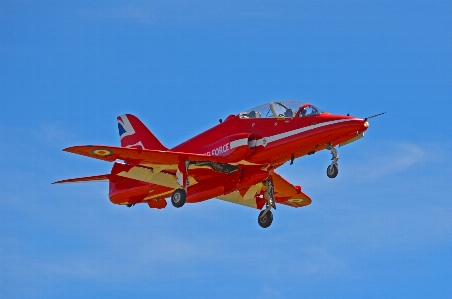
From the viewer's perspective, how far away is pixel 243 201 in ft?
219

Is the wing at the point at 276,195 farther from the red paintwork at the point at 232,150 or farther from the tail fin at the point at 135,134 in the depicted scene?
the tail fin at the point at 135,134

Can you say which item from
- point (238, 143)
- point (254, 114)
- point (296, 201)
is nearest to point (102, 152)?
point (238, 143)

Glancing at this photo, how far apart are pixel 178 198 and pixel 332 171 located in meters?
8.25

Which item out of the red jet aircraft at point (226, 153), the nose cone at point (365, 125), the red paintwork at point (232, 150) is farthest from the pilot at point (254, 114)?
the nose cone at point (365, 125)

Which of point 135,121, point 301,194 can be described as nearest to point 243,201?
point 301,194

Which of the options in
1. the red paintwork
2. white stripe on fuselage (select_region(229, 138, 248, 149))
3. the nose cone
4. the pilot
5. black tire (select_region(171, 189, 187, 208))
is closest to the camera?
the nose cone

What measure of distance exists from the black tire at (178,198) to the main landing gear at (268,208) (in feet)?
18.4

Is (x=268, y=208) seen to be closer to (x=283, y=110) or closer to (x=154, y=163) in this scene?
(x=283, y=110)

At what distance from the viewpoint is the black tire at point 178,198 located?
2327 inches

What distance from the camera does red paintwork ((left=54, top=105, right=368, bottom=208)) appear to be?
2271 inches

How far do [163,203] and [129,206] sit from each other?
2082 mm

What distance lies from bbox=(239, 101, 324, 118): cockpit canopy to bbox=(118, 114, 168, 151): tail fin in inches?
245

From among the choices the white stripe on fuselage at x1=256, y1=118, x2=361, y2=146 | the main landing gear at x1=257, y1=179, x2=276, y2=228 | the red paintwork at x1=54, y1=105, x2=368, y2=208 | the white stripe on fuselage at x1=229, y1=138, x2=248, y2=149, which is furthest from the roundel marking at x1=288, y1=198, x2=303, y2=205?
the white stripe on fuselage at x1=229, y1=138, x2=248, y2=149

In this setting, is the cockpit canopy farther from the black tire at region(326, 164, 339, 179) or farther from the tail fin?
the tail fin
